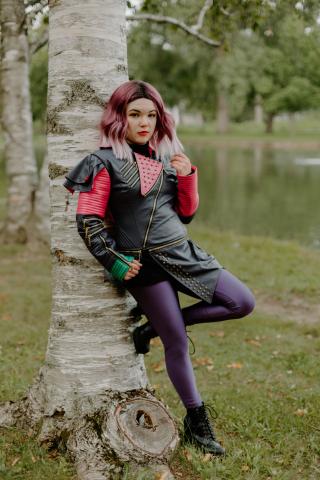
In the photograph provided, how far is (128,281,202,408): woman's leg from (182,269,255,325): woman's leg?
11 centimetres

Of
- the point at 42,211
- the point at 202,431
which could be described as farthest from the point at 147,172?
the point at 42,211

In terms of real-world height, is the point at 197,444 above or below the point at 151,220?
below

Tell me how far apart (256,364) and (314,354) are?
24.9 inches

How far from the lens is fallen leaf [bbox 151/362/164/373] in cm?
588

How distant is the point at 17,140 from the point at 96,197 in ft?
25.0

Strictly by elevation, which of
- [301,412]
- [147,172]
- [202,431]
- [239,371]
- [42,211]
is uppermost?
[147,172]

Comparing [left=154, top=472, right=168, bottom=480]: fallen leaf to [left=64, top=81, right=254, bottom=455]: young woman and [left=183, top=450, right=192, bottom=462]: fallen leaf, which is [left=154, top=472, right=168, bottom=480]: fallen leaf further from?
[left=64, top=81, right=254, bottom=455]: young woman

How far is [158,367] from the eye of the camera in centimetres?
596

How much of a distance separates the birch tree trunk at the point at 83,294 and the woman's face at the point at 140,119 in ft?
0.82

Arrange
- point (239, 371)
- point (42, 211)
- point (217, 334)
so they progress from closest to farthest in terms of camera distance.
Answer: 1. point (239, 371)
2. point (217, 334)
3. point (42, 211)

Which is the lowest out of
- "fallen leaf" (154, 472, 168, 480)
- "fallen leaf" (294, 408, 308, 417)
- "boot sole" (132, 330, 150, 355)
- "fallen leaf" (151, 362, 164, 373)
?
"fallen leaf" (151, 362, 164, 373)

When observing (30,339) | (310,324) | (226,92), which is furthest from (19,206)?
(226,92)

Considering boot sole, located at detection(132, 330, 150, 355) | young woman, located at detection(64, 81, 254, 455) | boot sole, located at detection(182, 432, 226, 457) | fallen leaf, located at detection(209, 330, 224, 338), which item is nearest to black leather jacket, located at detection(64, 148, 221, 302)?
young woman, located at detection(64, 81, 254, 455)

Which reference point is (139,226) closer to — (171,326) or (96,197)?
(96,197)
